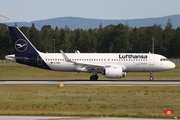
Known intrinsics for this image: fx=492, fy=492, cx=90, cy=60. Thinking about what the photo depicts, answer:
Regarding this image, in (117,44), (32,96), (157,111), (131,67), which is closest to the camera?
(157,111)

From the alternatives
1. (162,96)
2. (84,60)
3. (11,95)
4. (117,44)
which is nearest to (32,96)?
(11,95)

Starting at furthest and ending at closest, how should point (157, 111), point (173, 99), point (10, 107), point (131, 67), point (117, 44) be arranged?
point (117, 44) < point (131, 67) < point (173, 99) < point (10, 107) < point (157, 111)

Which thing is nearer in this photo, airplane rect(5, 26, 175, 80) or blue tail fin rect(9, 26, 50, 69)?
airplane rect(5, 26, 175, 80)

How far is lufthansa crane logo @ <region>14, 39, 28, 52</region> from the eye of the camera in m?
53.5

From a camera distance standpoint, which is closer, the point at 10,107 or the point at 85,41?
the point at 10,107

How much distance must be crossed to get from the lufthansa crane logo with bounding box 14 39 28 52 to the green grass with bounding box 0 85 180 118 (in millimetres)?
10004

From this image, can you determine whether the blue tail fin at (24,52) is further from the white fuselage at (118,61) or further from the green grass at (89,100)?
the green grass at (89,100)

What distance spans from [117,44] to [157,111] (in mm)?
99278

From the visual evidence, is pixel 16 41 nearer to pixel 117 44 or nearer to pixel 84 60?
pixel 84 60

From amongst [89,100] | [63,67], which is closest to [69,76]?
[63,67]

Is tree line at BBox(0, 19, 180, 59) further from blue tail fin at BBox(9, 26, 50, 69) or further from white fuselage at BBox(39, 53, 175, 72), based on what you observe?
white fuselage at BBox(39, 53, 175, 72)

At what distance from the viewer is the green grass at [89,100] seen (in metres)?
27.2

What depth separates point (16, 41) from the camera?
54156mm

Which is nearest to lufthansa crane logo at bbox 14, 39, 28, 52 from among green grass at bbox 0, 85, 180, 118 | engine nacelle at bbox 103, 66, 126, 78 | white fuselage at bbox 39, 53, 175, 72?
white fuselage at bbox 39, 53, 175, 72
